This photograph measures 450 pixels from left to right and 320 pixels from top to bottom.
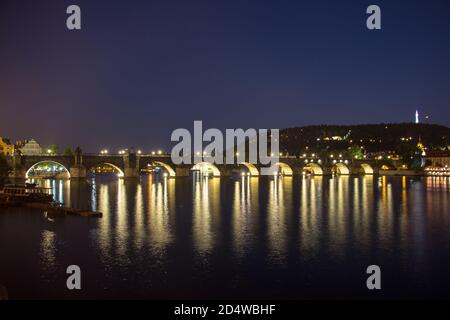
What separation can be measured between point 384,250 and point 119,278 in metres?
12.3

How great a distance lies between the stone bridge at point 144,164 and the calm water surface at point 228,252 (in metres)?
37.2

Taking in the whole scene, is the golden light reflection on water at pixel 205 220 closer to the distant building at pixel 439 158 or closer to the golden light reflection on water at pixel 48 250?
the golden light reflection on water at pixel 48 250

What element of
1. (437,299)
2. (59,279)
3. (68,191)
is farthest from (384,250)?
(68,191)

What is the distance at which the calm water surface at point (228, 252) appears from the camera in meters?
17.2

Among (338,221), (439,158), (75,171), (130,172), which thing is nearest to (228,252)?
(338,221)

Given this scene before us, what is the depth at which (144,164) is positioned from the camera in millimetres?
82625

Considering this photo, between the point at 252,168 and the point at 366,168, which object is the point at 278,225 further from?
the point at 366,168

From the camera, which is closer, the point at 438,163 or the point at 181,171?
the point at 181,171

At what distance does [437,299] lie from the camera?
16.3 m

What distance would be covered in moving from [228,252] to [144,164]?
6145 centimetres

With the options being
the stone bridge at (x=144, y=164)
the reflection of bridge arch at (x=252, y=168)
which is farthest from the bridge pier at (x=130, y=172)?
the reflection of bridge arch at (x=252, y=168)

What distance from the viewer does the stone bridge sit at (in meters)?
72.2
